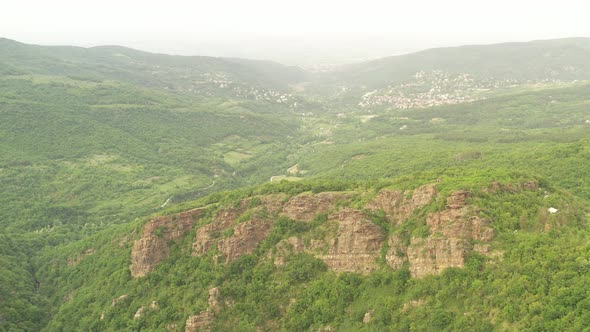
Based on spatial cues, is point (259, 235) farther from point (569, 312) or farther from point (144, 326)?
point (569, 312)

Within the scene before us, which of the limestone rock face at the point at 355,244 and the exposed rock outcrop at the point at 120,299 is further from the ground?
the limestone rock face at the point at 355,244

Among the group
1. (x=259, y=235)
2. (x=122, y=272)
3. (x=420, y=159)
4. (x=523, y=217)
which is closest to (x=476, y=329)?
(x=523, y=217)

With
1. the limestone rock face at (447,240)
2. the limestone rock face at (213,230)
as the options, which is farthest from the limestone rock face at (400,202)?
the limestone rock face at (213,230)

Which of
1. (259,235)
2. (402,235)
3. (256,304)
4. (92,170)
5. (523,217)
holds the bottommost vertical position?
(92,170)

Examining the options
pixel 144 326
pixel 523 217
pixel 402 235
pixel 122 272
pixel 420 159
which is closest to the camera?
pixel 523 217

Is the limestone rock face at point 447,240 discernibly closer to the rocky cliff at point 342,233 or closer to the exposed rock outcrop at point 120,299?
the rocky cliff at point 342,233

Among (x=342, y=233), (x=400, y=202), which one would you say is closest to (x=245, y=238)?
(x=342, y=233)
